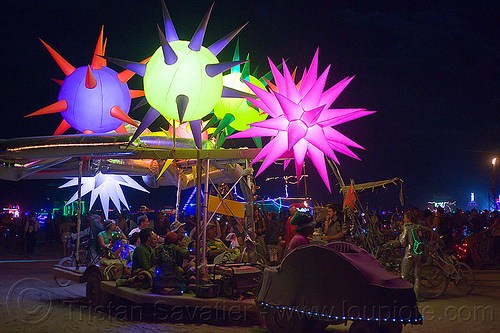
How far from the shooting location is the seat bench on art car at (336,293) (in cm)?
491

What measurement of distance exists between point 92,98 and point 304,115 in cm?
479

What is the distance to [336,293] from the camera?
510cm

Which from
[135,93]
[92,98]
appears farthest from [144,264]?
[135,93]

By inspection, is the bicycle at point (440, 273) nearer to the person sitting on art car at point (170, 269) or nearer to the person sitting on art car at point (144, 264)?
the person sitting on art car at point (170, 269)

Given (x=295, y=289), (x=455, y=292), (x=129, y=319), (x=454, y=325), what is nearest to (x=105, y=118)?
(x=129, y=319)

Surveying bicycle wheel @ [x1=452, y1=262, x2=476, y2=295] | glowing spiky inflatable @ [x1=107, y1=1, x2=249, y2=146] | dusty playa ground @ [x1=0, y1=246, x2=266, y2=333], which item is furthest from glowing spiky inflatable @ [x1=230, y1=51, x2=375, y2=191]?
bicycle wheel @ [x1=452, y1=262, x2=476, y2=295]

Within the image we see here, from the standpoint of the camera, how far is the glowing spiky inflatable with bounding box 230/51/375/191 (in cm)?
586

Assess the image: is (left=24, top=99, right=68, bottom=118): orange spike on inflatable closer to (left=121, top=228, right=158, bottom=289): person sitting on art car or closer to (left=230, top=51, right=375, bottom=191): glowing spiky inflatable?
(left=121, top=228, right=158, bottom=289): person sitting on art car

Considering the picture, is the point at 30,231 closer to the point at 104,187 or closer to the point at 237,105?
the point at 104,187

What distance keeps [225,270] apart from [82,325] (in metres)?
2.59

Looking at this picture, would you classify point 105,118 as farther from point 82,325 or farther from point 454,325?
point 454,325
